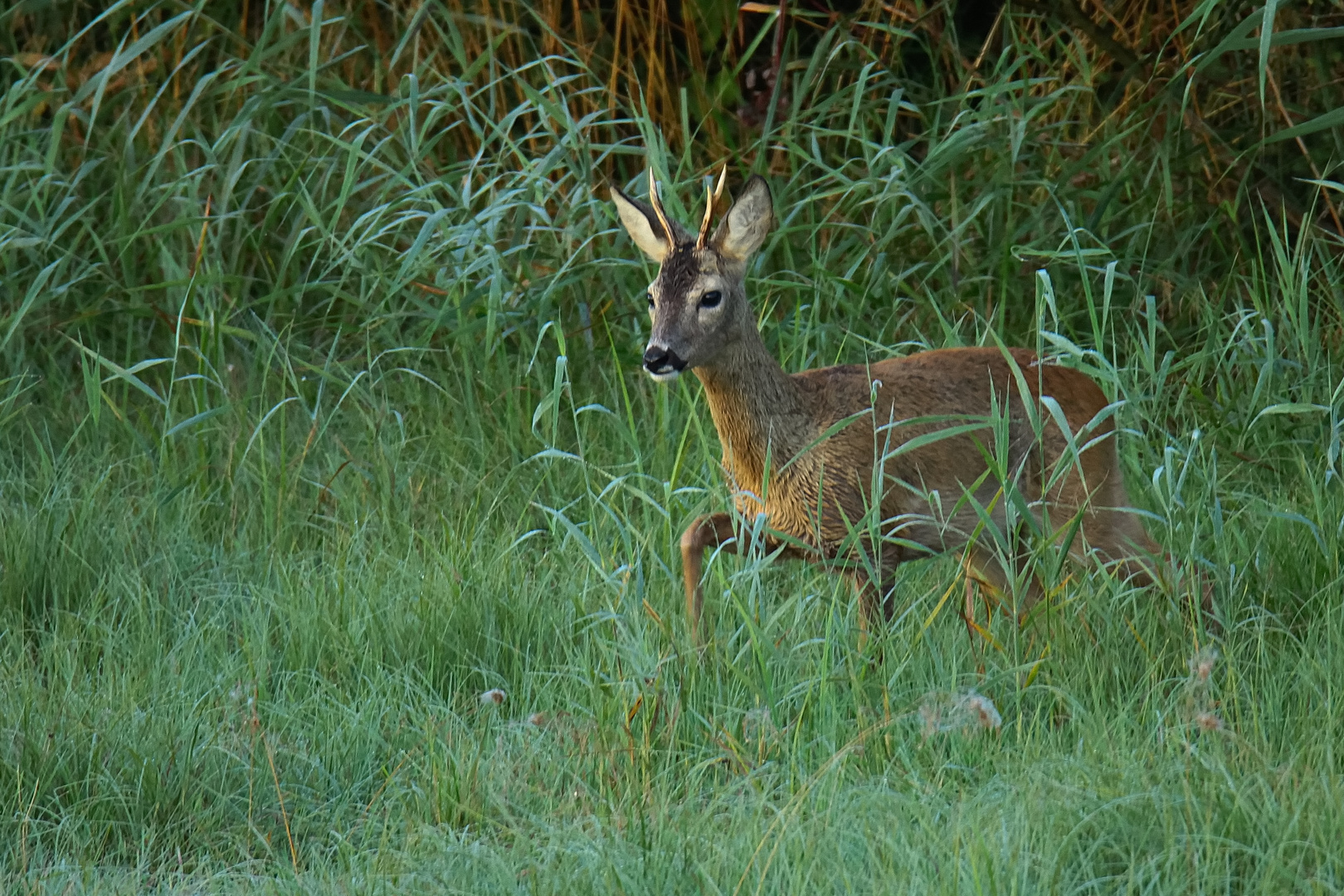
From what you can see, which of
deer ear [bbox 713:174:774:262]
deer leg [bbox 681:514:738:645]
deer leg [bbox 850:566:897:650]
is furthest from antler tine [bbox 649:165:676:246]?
deer leg [bbox 850:566:897:650]

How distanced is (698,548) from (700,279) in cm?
64

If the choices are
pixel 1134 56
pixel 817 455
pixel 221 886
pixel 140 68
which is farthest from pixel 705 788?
pixel 140 68

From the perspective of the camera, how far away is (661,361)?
12.5 feet

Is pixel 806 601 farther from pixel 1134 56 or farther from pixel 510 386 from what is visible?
pixel 1134 56

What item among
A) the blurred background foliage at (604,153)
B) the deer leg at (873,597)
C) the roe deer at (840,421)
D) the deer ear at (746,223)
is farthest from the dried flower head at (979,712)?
the blurred background foliage at (604,153)

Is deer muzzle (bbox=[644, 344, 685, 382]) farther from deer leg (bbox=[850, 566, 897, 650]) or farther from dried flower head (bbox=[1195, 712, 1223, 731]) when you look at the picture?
dried flower head (bbox=[1195, 712, 1223, 731])

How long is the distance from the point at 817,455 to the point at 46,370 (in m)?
2.72

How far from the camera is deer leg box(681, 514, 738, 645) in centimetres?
356

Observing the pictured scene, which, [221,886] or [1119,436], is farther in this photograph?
[1119,436]

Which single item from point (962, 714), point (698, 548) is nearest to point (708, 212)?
point (698, 548)

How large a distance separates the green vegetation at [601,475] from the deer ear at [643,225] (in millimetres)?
317

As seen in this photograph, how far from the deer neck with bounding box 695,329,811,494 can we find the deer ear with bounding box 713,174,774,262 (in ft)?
0.68

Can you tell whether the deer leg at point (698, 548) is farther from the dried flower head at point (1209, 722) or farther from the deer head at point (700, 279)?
the dried flower head at point (1209, 722)

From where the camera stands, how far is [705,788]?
9.96 ft
